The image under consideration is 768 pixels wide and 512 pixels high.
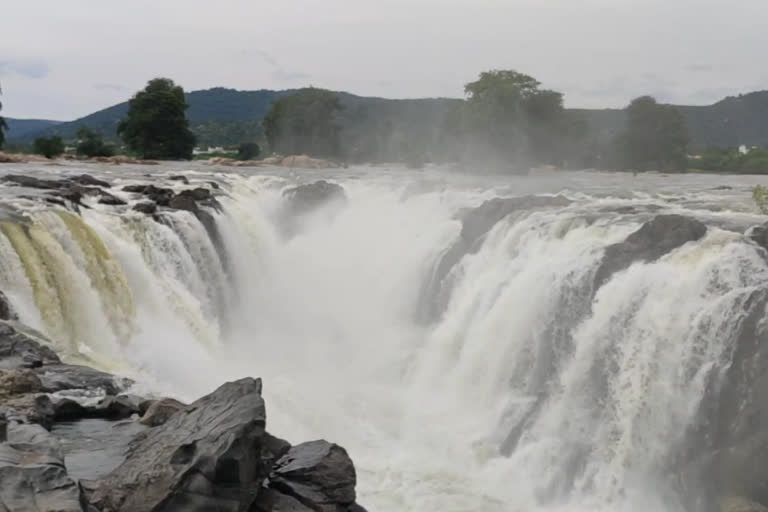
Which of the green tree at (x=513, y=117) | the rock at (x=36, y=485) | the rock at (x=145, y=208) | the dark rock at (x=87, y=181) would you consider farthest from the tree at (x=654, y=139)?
the rock at (x=36, y=485)

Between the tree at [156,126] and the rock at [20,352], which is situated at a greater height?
the tree at [156,126]

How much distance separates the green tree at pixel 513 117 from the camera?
55.6 meters

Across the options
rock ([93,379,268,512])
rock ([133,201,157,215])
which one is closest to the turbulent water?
rock ([133,201,157,215])

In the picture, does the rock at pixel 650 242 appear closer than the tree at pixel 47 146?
Yes

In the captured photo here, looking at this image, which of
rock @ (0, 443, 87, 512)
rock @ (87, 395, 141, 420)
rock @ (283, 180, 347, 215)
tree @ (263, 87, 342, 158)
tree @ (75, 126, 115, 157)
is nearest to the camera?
rock @ (0, 443, 87, 512)

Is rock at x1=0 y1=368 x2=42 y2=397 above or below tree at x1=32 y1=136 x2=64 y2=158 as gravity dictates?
below

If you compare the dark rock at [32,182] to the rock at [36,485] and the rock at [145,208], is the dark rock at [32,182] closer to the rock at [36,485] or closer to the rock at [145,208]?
the rock at [145,208]

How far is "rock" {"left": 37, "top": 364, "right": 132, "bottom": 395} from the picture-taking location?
8508mm

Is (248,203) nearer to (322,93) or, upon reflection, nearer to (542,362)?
(542,362)

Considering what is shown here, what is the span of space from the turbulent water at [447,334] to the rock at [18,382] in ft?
6.73

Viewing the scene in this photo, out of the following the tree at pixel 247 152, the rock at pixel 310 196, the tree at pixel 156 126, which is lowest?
the rock at pixel 310 196

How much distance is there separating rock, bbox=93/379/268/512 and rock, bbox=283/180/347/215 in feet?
63.7

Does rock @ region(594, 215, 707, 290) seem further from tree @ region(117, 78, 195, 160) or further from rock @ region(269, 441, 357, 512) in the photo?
tree @ region(117, 78, 195, 160)

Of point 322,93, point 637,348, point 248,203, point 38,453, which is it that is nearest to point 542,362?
point 637,348
